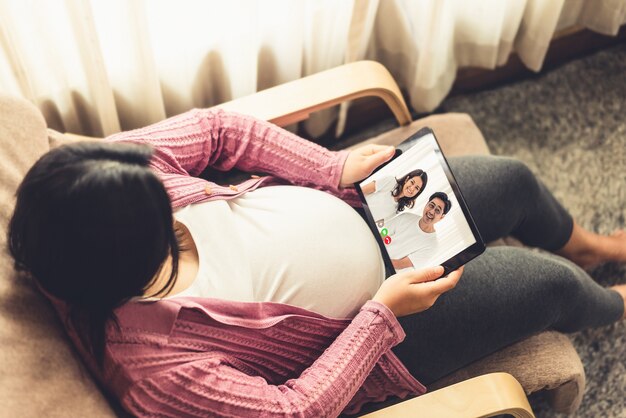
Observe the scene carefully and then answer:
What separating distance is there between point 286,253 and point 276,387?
0.20 metres

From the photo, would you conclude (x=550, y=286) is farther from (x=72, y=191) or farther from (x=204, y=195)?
(x=72, y=191)

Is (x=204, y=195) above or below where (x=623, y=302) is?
above

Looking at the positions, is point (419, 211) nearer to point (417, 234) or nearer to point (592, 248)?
point (417, 234)

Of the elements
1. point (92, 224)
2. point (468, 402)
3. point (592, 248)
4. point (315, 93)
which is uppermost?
point (92, 224)

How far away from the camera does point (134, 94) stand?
1.34 metres

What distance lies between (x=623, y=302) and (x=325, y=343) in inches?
27.1

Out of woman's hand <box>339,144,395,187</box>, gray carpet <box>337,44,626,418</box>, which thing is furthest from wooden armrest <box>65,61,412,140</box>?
gray carpet <box>337,44,626,418</box>

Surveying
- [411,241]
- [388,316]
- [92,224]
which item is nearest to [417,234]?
[411,241]

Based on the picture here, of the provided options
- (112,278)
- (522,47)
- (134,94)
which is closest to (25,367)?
(112,278)

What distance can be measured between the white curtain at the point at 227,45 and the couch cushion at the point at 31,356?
279mm

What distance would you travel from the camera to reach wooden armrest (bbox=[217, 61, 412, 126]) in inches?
47.3

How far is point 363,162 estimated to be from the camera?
112 centimetres

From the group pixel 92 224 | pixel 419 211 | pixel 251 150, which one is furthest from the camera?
pixel 251 150

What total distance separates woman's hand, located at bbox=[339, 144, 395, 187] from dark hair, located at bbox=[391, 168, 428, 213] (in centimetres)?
5
